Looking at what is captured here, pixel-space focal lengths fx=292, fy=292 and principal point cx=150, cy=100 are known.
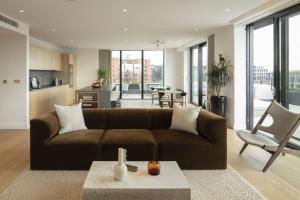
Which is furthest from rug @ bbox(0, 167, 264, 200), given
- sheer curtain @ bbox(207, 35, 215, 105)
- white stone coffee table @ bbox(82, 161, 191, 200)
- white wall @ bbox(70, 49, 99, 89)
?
white wall @ bbox(70, 49, 99, 89)

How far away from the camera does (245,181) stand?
360cm

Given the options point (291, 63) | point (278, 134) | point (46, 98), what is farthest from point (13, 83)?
point (291, 63)

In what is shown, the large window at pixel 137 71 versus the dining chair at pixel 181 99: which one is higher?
the large window at pixel 137 71

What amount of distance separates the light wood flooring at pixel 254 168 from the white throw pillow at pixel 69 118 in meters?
0.77

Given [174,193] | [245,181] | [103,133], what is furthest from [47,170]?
[245,181]

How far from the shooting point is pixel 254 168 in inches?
163

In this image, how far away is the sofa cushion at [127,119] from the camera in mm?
4785

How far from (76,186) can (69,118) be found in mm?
1281

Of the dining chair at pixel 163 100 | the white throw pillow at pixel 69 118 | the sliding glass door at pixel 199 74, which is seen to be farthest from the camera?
the sliding glass door at pixel 199 74

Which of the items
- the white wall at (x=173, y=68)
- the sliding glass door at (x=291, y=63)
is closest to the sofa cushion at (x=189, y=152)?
the sliding glass door at (x=291, y=63)

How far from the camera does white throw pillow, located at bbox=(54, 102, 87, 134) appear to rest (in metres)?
4.34

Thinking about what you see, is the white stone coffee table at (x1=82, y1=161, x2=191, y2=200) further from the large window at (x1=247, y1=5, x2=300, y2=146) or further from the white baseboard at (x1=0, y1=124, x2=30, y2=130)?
the white baseboard at (x1=0, y1=124, x2=30, y2=130)

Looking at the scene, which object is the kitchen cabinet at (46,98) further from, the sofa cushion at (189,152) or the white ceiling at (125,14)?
the sofa cushion at (189,152)

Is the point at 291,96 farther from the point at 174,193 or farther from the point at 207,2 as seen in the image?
the point at 174,193
